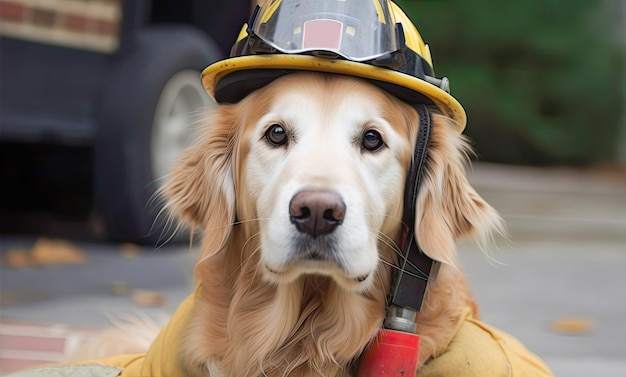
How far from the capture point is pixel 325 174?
2795 millimetres

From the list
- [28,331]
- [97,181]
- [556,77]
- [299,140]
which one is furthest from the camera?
[556,77]

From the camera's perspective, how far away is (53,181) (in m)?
8.92

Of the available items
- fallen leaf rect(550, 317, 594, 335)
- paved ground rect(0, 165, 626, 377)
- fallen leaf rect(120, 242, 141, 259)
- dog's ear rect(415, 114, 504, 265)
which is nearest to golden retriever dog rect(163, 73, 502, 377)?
dog's ear rect(415, 114, 504, 265)

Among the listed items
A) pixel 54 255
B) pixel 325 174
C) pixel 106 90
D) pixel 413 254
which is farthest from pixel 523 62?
pixel 325 174

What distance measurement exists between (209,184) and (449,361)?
0.91 m

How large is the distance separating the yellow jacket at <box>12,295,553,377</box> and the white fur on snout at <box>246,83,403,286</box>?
0.37 m

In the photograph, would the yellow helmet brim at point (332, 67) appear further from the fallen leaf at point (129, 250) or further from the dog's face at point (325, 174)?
the fallen leaf at point (129, 250)

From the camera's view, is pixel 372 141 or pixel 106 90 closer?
pixel 372 141

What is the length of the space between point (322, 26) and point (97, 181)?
412 centimetres

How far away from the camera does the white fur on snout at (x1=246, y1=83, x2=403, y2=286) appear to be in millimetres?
2801

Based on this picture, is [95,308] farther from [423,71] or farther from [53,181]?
[53,181]

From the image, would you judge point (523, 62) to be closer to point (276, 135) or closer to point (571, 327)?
point (571, 327)

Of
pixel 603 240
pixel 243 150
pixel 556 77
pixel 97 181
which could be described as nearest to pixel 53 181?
pixel 97 181

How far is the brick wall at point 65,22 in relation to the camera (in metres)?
6.49
